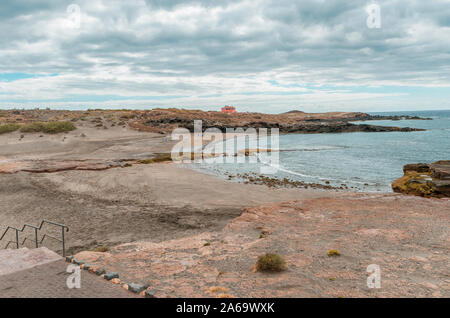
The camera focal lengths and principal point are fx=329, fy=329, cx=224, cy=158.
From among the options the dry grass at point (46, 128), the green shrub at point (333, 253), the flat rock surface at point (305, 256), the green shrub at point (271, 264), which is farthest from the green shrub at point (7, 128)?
the green shrub at point (333, 253)

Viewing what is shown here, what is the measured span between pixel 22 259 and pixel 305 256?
903 cm

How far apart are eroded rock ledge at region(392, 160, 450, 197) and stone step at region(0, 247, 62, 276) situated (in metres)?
21.9

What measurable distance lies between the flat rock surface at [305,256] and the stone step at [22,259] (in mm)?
1001

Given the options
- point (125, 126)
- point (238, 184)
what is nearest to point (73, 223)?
point (238, 184)

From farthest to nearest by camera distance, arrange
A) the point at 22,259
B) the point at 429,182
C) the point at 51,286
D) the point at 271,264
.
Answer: the point at 429,182 < the point at 22,259 < the point at 271,264 < the point at 51,286

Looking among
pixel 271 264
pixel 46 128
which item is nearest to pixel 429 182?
pixel 271 264

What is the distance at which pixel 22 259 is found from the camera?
33.2 feet

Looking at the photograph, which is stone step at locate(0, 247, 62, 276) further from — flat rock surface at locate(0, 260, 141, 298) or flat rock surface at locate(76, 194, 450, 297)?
flat rock surface at locate(76, 194, 450, 297)

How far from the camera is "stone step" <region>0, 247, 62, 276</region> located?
31.0 feet

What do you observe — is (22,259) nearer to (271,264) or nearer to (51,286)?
(51,286)

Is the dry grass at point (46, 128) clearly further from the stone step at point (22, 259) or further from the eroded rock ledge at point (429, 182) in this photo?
the eroded rock ledge at point (429, 182)

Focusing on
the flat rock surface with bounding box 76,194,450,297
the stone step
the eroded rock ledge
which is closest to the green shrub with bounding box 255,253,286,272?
the flat rock surface with bounding box 76,194,450,297

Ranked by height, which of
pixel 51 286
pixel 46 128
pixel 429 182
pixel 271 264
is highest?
pixel 46 128

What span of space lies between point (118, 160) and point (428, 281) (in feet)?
104
